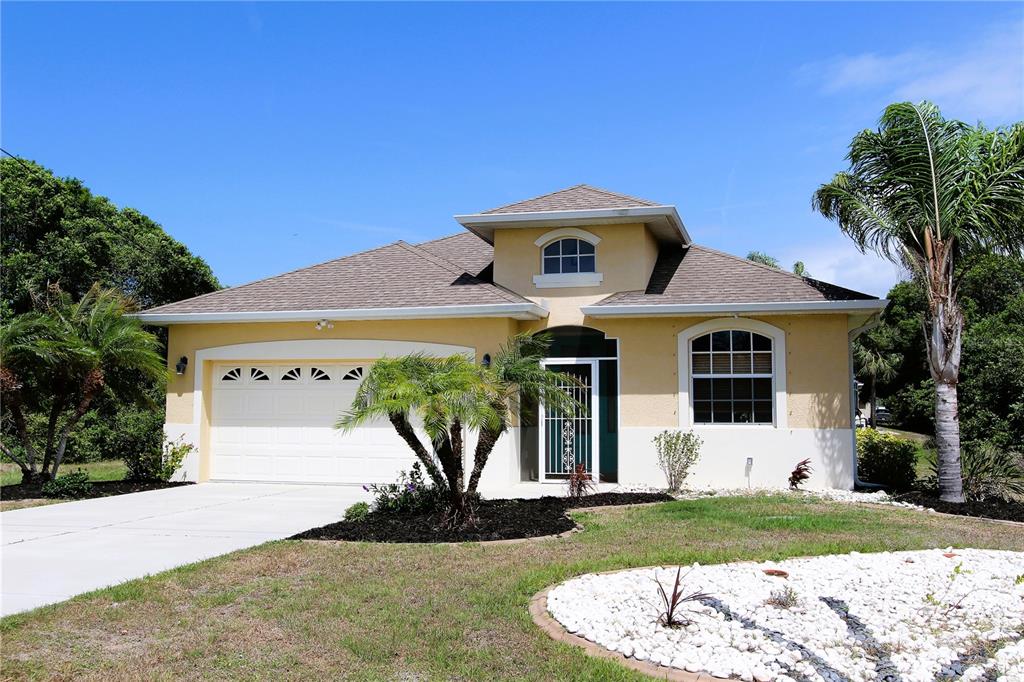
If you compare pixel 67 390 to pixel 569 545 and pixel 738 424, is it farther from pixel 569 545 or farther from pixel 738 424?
pixel 738 424

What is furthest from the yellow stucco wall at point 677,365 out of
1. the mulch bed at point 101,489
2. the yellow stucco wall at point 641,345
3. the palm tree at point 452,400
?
the mulch bed at point 101,489

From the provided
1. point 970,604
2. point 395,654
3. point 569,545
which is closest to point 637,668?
point 395,654

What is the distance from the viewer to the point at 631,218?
15.0 meters

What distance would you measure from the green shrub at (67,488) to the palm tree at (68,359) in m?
0.77

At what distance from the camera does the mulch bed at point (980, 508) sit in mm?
11125

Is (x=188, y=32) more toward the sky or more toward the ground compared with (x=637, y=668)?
more toward the sky

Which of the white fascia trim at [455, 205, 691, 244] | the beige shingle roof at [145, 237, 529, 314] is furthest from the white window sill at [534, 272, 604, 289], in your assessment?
the white fascia trim at [455, 205, 691, 244]

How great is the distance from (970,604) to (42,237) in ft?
91.6

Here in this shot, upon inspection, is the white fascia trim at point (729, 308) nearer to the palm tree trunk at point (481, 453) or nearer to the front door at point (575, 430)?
the front door at point (575, 430)

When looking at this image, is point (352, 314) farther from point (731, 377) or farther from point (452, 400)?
point (731, 377)

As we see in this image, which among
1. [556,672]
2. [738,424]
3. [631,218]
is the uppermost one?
[631,218]

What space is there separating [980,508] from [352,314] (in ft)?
35.3

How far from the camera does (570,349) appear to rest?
49.7ft

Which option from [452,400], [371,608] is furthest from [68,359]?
[371,608]
